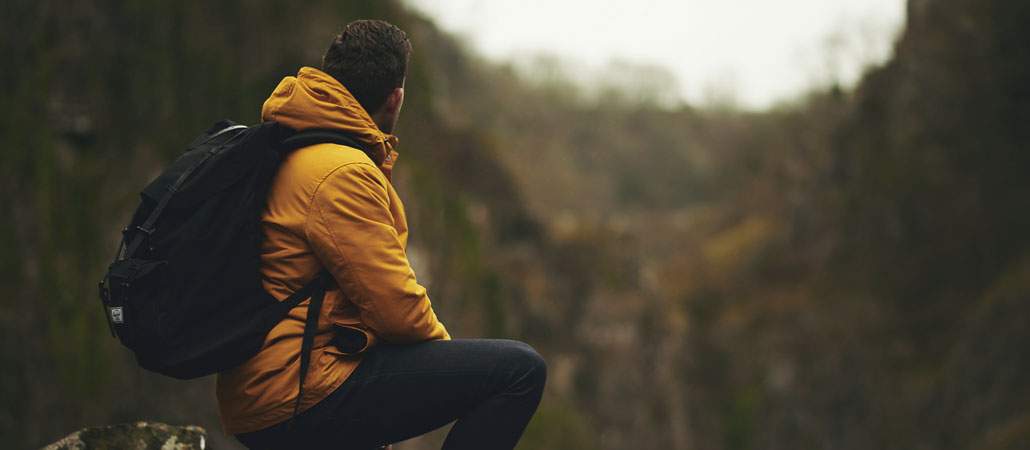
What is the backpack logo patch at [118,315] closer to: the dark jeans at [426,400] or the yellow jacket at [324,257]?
the yellow jacket at [324,257]

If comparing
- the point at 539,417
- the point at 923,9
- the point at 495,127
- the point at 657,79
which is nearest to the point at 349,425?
the point at 539,417

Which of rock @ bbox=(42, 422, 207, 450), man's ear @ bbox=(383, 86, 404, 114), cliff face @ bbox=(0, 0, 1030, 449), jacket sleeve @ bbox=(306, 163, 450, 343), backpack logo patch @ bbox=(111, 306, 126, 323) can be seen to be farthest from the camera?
cliff face @ bbox=(0, 0, 1030, 449)

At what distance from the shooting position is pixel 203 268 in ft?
9.94

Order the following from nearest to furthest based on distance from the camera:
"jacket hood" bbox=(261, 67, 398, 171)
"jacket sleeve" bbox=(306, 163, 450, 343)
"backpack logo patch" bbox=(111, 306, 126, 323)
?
"backpack logo patch" bbox=(111, 306, 126, 323), "jacket sleeve" bbox=(306, 163, 450, 343), "jacket hood" bbox=(261, 67, 398, 171)

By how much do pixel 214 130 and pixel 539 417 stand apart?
14738 millimetres

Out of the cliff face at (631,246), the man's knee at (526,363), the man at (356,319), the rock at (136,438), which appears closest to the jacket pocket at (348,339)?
the man at (356,319)

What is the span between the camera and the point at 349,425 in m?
3.30

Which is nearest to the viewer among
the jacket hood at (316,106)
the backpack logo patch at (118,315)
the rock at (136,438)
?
the backpack logo patch at (118,315)

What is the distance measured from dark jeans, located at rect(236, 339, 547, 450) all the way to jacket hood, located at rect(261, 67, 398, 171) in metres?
0.75

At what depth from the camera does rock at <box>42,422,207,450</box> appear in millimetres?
3988

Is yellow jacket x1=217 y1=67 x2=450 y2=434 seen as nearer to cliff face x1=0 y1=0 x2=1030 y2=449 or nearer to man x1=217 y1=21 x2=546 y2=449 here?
man x1=217 y1=21 x2=546 y2=449

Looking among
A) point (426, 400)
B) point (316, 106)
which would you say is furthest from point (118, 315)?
point (426, 400)

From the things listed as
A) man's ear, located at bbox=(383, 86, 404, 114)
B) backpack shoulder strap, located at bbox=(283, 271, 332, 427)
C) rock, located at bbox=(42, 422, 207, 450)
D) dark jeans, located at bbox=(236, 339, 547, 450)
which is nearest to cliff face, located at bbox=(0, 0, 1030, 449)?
rock, located at bbox=(42, 422, 207, 450)

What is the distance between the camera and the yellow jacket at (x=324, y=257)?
10.2ft
